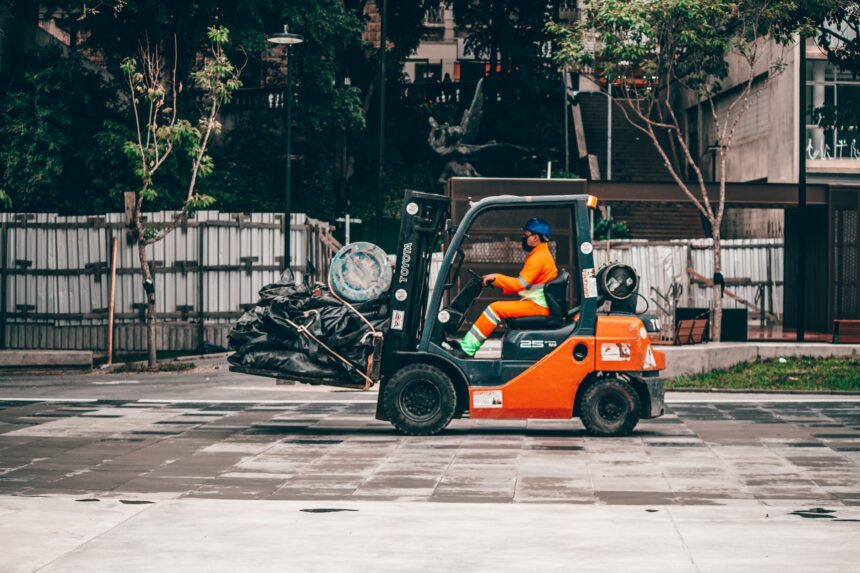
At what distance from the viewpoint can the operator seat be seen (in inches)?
541

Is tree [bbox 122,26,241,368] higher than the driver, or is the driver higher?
tree [bbox 122,26,241,368]

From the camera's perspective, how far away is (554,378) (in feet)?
45.0

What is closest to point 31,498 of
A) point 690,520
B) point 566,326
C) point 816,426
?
point 690,520

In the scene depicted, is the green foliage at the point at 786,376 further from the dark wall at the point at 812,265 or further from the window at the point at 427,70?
the window at the point at 427,70

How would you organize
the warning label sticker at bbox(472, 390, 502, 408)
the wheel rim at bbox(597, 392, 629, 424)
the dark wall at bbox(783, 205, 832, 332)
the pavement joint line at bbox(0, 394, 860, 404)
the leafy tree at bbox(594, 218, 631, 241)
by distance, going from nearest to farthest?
1. the warning label sticker at bbox(472, 390, 502, 408)
2. the wheel rim at bbox(597, 392, 629, 424)
3. the pavement joint line at bbox(0, 394, 860, 404)
4. the dark wall at bbox(783, 205, 832, 332)
5. the leafy tree at bbox(594, 218, 631, 241)

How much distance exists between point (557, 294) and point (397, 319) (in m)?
1.73

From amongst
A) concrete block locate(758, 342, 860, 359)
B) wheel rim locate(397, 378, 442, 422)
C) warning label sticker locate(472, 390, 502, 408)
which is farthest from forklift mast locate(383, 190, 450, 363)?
concrete block locate(758, 342, 860, 359)

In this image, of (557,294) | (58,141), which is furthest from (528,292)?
(58,141)

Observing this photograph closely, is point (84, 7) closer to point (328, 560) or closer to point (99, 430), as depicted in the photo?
point (99, 430)

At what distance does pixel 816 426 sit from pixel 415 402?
15.7 ft

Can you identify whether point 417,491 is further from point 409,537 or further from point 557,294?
point 557,294

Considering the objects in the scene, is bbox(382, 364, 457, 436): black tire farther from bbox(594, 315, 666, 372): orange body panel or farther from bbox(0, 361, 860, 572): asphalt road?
bbox(594, 315, 666, 372): orange body panel

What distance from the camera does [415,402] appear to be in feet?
45.5

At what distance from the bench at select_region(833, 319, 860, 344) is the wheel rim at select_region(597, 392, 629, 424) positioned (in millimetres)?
12254
